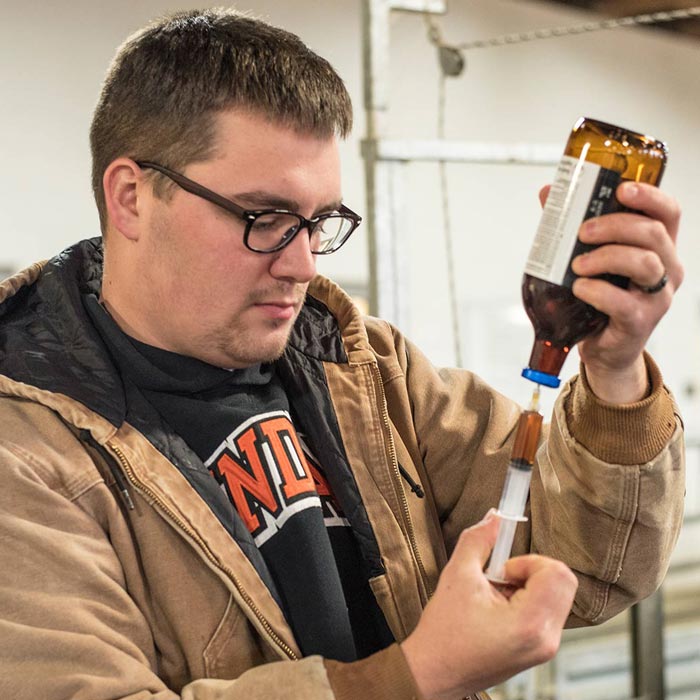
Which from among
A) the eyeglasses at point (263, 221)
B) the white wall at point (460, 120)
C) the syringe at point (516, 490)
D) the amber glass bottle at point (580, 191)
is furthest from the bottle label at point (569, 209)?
the white wall at point (460, 120)

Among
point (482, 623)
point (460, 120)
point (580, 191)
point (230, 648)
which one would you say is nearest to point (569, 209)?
point (580, 191)

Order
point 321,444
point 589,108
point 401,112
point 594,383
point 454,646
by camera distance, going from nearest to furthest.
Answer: point 454,646, point 594,383, point 321,444, point 401,112, point 589,108

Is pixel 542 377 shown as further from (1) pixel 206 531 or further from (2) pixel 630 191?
(1) pixel 206 531

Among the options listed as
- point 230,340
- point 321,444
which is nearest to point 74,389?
point 230,340

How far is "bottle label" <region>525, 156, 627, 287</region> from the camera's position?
919mm

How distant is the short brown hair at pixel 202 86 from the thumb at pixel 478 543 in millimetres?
523

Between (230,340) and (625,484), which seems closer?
(625,484)

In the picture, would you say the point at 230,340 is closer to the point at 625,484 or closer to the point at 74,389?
the point at 74,389

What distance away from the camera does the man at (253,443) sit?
3.15 ft

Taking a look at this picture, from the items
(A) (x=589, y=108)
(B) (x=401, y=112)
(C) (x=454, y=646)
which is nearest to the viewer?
(C) (x=454, y=646)

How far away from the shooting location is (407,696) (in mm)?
922

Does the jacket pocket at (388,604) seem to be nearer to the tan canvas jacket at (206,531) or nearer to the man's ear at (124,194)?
the tan canvas jacket at (206,531)

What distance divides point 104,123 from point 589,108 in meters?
4.54

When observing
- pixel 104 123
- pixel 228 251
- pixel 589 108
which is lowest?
pixel 589 108
